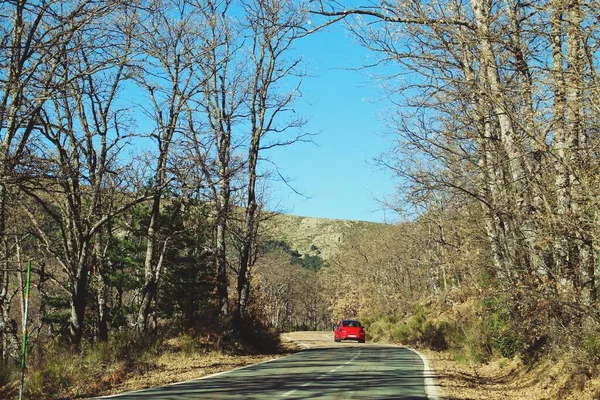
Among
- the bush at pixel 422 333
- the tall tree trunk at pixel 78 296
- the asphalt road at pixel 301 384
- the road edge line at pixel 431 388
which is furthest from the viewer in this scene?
the bush at pixel 422 333

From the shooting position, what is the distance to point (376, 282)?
76250mm

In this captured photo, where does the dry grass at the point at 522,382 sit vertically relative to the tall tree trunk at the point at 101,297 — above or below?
below

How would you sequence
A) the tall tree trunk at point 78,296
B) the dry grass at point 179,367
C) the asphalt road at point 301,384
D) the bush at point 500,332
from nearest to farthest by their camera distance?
the asphalt road at point 301,384 → the dry grass at point 179,367 → the bush at point 500,332 → the tall tree trunk at point 78,296

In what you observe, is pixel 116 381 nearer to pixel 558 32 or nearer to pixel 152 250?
pixel 152 250

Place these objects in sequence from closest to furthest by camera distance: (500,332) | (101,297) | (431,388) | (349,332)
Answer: (431,388)
(500,332)
(101,297)
(349,332)

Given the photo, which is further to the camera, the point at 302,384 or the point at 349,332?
the point at 349,332

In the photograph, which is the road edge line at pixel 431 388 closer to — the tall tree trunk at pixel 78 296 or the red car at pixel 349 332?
the tall tree trunk at pixel 78 296

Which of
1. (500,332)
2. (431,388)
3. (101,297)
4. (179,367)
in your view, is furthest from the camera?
(101,297)

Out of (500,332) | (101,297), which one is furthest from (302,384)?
(101,297)

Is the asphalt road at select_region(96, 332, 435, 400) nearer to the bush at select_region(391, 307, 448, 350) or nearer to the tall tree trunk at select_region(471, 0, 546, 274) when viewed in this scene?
the tall tree trunk at select_region(471, 0, 546, 274)

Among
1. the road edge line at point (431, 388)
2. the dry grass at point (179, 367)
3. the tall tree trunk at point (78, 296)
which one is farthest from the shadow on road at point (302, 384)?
the tall tree trunk at point (78, 296)

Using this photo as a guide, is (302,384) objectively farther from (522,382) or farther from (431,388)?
(522,382)

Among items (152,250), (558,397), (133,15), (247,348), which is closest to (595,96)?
(558,397)

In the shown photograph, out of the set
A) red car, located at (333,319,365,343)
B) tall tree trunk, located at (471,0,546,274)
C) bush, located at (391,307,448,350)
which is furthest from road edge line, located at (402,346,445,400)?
red car, located at (333,319,365,343)
